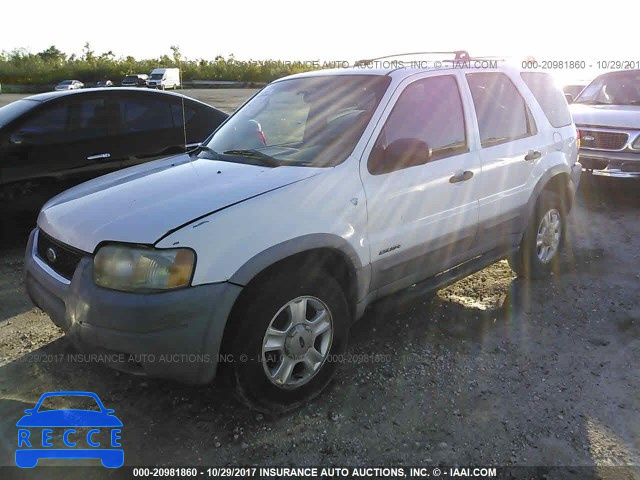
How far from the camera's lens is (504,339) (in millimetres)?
3736

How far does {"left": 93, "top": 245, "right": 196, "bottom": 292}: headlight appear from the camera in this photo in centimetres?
244

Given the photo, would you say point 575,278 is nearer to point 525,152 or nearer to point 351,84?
point 525,152

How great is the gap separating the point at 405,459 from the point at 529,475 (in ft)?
1.86

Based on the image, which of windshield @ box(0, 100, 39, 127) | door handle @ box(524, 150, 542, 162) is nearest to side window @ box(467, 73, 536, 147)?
door handle @ box(524, 150, 542, 162)

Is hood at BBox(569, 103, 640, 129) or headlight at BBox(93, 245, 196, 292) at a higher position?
hood at BBox(569, 103, 640, 129)

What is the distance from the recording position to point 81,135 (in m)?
5.56

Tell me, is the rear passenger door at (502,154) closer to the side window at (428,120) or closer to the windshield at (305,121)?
the side window at (428,120)

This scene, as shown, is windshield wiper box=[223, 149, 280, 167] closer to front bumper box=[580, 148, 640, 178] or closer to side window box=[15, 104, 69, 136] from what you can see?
side window box=[15, 104, 69, 136]

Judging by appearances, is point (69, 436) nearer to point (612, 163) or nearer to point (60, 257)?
point (60, 257)

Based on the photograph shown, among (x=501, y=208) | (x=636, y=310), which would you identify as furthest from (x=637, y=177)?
(x=501, y=208)

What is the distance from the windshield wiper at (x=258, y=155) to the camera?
321 cm

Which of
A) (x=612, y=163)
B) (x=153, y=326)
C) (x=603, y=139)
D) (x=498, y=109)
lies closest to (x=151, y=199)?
(x=153, y=326)

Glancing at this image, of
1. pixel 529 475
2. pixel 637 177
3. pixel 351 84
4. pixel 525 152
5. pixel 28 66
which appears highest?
pixel 28 66

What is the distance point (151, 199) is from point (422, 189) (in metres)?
1.62
